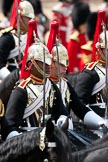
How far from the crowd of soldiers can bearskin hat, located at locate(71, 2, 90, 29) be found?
494cm

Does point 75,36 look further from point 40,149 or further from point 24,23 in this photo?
point 40,149

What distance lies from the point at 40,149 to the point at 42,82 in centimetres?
207

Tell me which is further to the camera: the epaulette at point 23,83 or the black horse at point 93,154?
the epaulette at point 23,83

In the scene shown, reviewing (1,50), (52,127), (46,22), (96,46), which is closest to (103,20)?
(96,46)

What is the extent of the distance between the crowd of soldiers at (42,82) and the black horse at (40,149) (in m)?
0.63

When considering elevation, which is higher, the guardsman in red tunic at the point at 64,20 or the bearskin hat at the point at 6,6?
the bearskin hat at the point at 6,6

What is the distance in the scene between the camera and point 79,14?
1639cm

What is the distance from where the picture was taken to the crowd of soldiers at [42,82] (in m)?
7.71

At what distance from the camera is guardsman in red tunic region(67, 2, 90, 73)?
51.0 feet

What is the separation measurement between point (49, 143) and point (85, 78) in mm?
3339

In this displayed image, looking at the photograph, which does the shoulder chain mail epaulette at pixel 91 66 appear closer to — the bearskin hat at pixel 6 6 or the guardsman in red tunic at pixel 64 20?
the bearskin hat at pixel 6 6

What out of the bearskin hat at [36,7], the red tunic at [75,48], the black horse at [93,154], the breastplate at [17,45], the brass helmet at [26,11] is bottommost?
the black horse at [93,154]

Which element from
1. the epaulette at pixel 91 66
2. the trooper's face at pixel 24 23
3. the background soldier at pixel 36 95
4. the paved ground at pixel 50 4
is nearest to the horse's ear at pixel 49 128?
the background soldier at pixel 36 95

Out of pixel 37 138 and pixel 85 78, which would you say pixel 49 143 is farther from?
pixel 85 78
